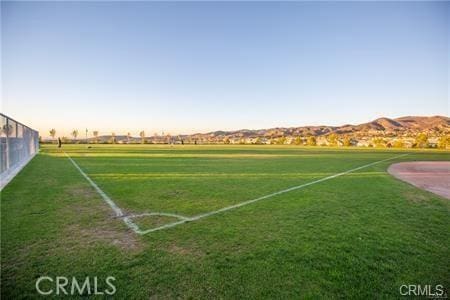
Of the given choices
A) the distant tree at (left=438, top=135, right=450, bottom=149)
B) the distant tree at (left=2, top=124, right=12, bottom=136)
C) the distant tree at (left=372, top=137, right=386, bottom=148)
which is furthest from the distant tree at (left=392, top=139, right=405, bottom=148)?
the distant tree at (left=2, top=124, right=12, bottom=136)

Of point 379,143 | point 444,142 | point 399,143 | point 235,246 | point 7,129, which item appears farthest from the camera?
point 379,143

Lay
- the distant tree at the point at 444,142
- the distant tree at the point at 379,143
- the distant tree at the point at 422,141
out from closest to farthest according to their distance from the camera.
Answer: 1. the distant tree at the point at 444,142
2. the distant tree at the point at 422,141
3. the distant tree at the point at 379,143

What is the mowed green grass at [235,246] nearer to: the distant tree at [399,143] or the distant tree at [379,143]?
the distant tree at [399,143]

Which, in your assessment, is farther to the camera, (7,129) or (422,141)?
(422,141)

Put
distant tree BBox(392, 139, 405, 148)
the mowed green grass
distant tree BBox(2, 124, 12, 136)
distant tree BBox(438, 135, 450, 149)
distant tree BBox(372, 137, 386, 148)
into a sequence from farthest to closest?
distant tree BBox(372, 137, 386, 148) < distant tree BBox(392, 139, 405, 148) < distant tree BBox(438, 135, 450, 149) < distant tree BBox(2, 124, 12, 136) < the mowed green grass

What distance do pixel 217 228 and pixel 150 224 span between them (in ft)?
3.96

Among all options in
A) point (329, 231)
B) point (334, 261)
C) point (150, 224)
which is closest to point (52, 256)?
point (150, 224)

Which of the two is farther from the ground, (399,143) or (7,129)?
(7,129)

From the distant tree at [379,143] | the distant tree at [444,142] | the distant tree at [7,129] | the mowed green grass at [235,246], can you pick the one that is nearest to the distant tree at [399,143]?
the distant tree at [379,143]

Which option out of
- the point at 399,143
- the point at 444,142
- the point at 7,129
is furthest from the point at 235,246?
the point at 399,143

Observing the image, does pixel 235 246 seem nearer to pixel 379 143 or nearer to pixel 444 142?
pixel 444 142

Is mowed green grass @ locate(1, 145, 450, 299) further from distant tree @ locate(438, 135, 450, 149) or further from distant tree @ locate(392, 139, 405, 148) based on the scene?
distant tree @ locate(392, 139, 405, 148)

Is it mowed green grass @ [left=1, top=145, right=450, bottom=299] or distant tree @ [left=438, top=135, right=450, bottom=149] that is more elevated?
distant tree @ [left=438, top=135, right=450, bottom=149]

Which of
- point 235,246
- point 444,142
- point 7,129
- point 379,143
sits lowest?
point 235,246
